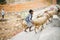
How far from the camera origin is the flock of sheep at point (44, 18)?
7.35ft

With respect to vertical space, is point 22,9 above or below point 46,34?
above

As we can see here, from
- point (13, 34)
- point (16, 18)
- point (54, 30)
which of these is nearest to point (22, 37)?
point (13, 34)

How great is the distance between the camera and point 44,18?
2.28 metres

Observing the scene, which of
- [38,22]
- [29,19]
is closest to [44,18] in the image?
[38,22]

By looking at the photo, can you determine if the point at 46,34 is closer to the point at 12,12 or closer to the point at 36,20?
the point at 36,20

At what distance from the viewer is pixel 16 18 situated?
7.38ft

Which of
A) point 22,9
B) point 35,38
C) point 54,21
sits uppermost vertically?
point 22,9

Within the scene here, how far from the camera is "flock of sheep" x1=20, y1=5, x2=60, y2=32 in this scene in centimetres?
224

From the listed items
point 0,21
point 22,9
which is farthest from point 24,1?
point 0,21

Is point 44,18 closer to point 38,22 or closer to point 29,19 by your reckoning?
point 38,22

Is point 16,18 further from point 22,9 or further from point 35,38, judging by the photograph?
point 35,38

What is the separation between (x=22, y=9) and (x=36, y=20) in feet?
0.77

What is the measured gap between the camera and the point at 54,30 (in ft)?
7.36

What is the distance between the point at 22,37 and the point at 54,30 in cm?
43
